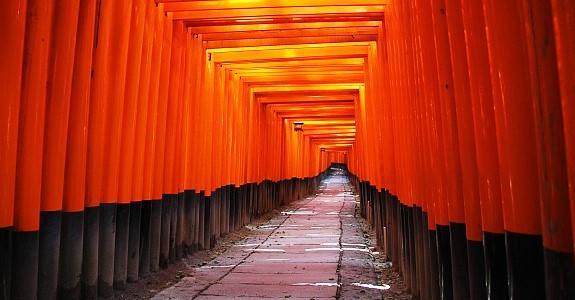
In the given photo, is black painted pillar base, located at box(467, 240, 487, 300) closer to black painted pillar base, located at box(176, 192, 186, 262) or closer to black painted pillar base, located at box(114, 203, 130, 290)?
black painted pillar base, located at box(114, 203, 130, 290)

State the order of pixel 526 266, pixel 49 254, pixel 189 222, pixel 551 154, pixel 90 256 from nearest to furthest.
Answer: pixel 551 154, pixel 526 266, pixel 49 254, pixel 90 256, pixel 189 222

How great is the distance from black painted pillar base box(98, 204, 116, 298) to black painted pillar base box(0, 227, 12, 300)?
52.5 inches

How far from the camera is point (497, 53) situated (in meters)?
1.96

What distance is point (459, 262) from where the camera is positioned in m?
2.63

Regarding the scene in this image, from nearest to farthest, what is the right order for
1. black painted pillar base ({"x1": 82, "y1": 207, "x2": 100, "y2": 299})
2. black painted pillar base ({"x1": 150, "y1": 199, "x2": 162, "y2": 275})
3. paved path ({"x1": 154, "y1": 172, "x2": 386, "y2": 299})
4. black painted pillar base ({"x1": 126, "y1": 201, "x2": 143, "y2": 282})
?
black painted pillar base ({"x1": 82, "y1": 207, "x2": 100, "y2": 299}) → paved path ({"x1": 154, "y1": 172, "x2": 386, "y2": 299}) → black painted pillar base ({"x1": 126, "y1": 201, "x2": 143, "y2": 282}) → black painted pillar base ({"x1": 150, "y1": 199, "x2": 162, "y2": 275})

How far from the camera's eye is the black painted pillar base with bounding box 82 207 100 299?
421cm

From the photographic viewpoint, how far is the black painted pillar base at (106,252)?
4.53 meters

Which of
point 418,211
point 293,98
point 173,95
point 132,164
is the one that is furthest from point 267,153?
point 418,211

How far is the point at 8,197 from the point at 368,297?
342 centimetres

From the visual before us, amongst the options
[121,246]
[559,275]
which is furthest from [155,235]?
[559,275]

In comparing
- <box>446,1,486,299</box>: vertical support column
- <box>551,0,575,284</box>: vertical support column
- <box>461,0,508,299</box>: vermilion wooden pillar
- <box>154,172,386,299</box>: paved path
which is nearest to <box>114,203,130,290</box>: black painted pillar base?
<box>154,172,386,299</box>: paved path

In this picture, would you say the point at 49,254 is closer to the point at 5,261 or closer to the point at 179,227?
the point at 5,261

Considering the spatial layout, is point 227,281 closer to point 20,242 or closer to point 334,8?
point 20,242

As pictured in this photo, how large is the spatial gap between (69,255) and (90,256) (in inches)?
11.9
